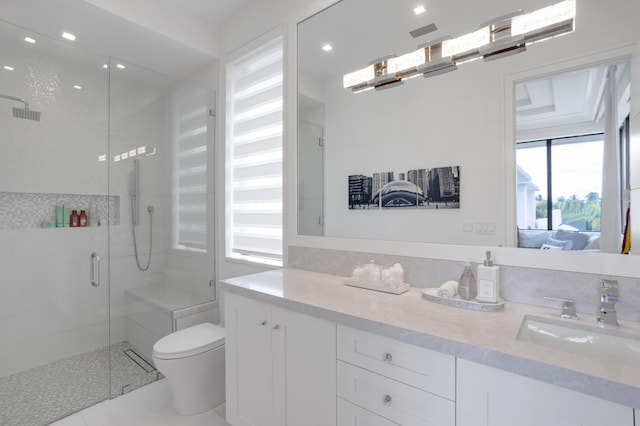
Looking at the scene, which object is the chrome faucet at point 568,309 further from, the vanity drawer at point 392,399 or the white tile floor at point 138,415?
the white tile floor at point 138,415

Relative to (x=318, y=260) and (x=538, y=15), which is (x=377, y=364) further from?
(x=538, y=15)

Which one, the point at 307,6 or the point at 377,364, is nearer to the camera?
the point at 377,364

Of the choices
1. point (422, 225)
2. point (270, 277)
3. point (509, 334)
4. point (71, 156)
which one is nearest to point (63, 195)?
point (71, 156)

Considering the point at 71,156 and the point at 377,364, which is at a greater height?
the point at 71,156

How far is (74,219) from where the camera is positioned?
8.20 feet

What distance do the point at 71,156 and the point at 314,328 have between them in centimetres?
246

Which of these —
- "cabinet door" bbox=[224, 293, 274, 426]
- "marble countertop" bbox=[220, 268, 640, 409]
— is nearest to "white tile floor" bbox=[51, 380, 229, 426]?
"cabinet door" bbox=[224, 293, 274, 426]

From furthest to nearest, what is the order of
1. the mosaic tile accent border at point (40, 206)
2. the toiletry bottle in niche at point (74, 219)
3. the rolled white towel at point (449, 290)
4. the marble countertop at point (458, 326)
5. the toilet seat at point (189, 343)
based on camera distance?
the toiletry bottle in niche at point (74, 219), the mosaic tile accent border at point (40, 206), the toilet seat at point (189, 343), the rolled white towel at point (449, 290), the marble countertop at point (458, 326)

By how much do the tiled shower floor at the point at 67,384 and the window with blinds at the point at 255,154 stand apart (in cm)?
108

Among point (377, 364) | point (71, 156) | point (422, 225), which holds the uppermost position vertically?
point (71, 156)

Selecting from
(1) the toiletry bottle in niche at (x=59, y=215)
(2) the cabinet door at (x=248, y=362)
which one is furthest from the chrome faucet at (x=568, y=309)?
(1) the toiletry bottle in niche at (x=59, y=215)

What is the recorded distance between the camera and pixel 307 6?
2.07 metres

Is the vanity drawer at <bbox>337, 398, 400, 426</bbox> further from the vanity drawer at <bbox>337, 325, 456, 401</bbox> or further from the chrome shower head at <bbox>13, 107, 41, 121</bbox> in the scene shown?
the chrome shower head at <bbox>13, 107, 41, 121</bbox>

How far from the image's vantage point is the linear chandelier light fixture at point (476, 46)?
1214 millimetres
